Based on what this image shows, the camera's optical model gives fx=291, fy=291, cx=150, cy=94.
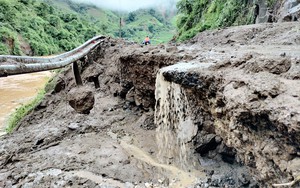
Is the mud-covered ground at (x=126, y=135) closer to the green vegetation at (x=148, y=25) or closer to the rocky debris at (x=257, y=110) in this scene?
the rocky debris at (x=257, y=110)

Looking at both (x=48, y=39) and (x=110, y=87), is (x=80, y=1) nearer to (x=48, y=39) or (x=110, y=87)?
(x=48, y=39)

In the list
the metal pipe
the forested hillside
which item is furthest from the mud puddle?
the forested hillside

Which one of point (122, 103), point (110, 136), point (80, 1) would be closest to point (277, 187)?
point (110, 136)

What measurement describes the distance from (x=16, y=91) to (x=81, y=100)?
13906 mm

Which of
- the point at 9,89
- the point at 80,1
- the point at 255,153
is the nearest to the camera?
the point at 255,153

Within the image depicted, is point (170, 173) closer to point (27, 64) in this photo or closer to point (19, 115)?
point (27, 64)

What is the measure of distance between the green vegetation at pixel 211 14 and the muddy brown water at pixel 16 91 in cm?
1038

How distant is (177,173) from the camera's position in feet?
18.2

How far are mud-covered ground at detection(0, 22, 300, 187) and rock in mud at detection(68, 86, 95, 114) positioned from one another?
11.2 inches

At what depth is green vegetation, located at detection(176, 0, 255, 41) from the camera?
1379 centimetres

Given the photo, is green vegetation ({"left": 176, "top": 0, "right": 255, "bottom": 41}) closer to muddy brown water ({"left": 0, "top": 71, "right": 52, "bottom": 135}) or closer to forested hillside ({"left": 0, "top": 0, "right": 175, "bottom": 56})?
muddy brown water ({"left": 0, "top": 71, "right": 52, "bottom": 135})

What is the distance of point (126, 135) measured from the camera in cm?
741

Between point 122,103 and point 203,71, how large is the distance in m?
4.92

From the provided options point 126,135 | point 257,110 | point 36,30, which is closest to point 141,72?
point 126,135
